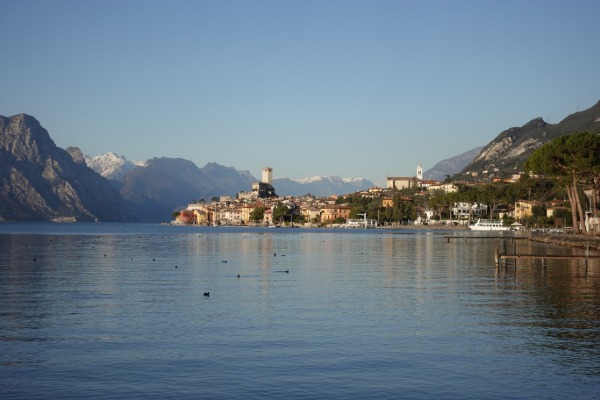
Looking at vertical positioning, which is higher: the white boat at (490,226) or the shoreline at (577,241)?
the white boat at (490,226)

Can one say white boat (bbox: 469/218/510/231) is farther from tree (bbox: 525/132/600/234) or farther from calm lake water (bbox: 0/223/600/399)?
calm lake water (bbox: 0/223/600/399)

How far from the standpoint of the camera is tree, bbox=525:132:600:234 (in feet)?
306

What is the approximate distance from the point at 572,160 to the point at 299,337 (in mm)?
77871

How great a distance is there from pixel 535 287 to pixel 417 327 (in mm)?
17397

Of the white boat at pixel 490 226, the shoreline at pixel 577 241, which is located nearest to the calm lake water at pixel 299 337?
the shoreline at pixel 577 241

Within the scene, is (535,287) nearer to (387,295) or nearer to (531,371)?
(387,295)

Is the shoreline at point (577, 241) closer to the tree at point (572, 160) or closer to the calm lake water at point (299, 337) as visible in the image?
the tree at point (572, 160)

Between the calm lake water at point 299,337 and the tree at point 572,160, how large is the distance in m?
46.6

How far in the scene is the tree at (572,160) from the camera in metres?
93.1

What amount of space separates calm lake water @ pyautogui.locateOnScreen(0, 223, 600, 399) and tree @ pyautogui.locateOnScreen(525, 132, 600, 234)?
46.6 meters

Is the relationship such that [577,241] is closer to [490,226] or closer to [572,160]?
[572,160]

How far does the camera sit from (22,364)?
22.4 meters

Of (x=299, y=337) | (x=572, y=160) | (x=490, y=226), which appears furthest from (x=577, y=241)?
(x=490, y=226)

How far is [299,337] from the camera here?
88.1ft
